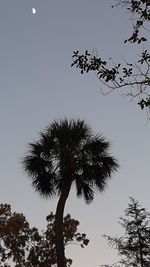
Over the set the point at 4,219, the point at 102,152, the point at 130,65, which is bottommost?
the point at 130,65

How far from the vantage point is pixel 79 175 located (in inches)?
749

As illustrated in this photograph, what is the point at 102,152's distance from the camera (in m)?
20.0

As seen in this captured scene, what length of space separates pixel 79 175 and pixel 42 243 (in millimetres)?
12616

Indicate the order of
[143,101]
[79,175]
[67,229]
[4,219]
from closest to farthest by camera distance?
[143,101], [79,175], [67,229], [4,219]

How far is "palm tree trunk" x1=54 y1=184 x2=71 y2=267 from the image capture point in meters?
17.3

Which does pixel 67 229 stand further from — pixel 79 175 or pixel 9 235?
pixel 79 175

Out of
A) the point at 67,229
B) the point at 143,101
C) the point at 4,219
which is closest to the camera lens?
the point at 143,101

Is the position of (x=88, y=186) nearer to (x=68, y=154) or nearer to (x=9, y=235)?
(x=68, y=154)

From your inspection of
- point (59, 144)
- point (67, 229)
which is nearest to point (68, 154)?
point (59, 144)

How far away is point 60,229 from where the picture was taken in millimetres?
17797

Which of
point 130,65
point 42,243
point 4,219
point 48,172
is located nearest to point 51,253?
point 42,243

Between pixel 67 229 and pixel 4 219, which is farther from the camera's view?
pixel 4 219

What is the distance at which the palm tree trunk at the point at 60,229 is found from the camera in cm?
1732

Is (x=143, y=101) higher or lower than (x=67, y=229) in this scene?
lower
